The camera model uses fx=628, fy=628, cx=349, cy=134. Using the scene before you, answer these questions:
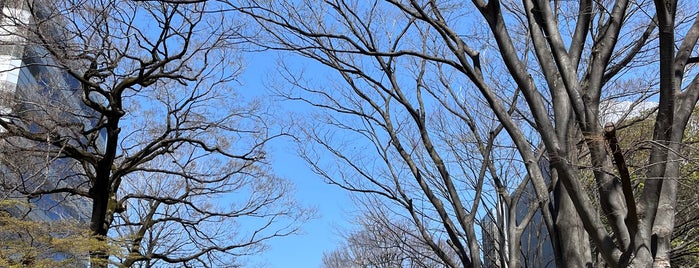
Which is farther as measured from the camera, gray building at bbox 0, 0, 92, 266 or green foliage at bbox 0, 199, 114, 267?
gray building at bbox 0, 0, 92, 266

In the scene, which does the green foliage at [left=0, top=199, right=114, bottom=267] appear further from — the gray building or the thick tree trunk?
the thick tree trunk

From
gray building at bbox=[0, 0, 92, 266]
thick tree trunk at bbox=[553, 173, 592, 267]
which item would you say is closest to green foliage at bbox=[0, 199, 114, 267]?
gray building at bbox=[0, 0, 92, 266]

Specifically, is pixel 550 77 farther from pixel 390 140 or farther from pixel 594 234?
pixel 390 140

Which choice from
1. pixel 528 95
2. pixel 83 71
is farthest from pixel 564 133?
pixel 83 71

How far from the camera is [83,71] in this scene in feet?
31.7

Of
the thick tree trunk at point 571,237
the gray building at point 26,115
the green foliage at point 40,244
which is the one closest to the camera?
the thick tree trunk at point 571,237

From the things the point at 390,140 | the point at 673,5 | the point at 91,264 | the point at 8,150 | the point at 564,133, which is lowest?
the point at 564,133

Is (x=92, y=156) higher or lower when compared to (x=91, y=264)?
higher

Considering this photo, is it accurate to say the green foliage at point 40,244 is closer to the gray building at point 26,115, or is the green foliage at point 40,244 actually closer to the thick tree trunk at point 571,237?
the gray building at point 26,115

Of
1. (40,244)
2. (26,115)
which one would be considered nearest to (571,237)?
(40,244)

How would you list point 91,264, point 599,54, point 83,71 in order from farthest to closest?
point 83,71 < point 91,264 < point 599,54

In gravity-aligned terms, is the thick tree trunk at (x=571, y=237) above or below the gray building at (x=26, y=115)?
below

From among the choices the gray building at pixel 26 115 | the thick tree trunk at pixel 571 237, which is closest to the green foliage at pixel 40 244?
the gray building at pixel 26 115

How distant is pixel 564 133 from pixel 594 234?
775mm
